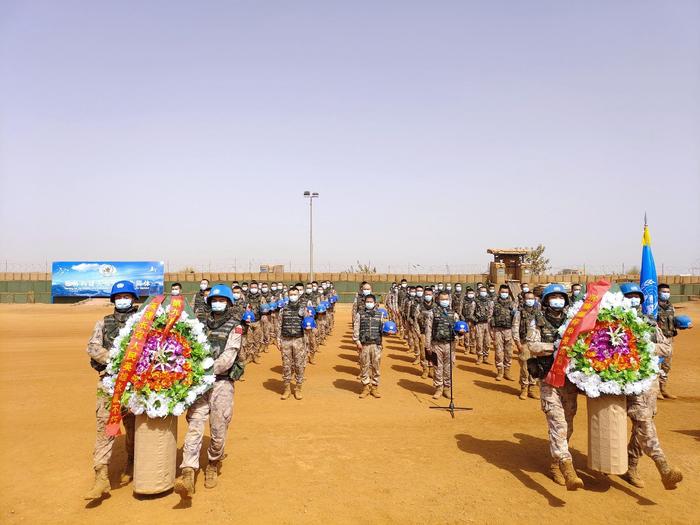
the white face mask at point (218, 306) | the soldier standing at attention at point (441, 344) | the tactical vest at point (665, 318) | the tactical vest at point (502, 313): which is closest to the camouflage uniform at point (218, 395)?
the white face mask at point (218, 306)

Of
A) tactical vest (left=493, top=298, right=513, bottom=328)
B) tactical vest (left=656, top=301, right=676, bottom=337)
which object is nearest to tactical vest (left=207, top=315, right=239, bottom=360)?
tactical vest (left=493, top=298, right=513, bottom=328)

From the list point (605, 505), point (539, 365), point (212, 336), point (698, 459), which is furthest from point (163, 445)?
point (698, 459)

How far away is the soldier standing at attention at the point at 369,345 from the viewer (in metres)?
11.5

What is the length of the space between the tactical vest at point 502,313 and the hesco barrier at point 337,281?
2745cm

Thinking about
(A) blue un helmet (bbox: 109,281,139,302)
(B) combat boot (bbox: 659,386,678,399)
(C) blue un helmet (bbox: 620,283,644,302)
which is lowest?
(B) combat boot (bbox: 659,386,678,399)

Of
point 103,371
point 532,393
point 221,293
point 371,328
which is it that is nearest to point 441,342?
point 371,328

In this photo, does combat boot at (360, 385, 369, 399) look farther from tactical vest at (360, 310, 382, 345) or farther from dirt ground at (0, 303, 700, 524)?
tactical vest at (360, 310, 382, 345)

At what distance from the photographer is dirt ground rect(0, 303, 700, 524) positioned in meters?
5.60

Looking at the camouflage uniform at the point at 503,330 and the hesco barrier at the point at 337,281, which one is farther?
the hesco barrier at the point at 337,281

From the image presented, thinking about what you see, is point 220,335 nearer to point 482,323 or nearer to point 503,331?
point 503,331

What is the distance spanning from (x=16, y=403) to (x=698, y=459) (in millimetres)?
13221

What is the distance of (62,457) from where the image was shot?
23.9 feet

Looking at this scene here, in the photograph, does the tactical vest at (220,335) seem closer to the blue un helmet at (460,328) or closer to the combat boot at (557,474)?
the combat boot at (557,474)

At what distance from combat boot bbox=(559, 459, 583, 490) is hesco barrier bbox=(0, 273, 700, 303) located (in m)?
35.8
